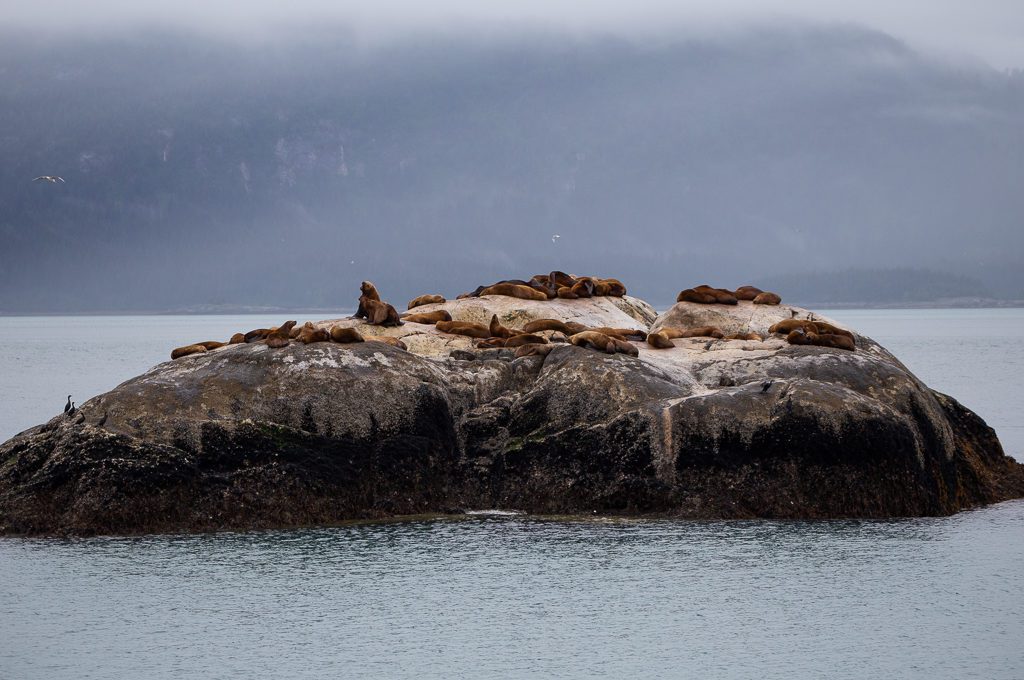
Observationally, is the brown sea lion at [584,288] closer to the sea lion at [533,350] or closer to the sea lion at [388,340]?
the sea lion at [388,340]

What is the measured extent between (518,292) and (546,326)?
3.61 m

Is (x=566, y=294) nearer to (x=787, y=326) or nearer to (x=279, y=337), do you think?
(x=787, y=326)

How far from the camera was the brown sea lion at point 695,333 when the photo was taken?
2303 centimetres

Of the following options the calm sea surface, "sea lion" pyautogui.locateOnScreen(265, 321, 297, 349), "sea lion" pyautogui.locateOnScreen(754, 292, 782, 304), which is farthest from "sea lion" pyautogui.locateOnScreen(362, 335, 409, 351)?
"sea lion" pyautogui.locateOnScreen(754, 292, 782, 304)

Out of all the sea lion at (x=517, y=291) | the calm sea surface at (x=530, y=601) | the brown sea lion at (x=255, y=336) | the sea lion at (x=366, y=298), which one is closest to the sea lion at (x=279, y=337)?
the brown sea lion at (x=255, y=336)

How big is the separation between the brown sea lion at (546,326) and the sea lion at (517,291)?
3296 mm

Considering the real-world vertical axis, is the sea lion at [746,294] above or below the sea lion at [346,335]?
above

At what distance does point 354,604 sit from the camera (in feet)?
47.0

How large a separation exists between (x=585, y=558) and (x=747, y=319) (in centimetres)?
1045

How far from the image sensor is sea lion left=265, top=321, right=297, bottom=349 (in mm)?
19047

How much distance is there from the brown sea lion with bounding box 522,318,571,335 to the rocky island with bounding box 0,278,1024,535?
2725 mm

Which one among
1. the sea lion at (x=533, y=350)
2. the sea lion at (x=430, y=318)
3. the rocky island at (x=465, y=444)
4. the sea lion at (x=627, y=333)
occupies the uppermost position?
the sea lion at (x=430, y=318)

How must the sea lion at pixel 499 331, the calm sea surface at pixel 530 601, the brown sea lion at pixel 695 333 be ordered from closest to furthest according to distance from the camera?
the calm sea surface at pixel 530 601 < the sea lion at pixel 499 331 < the brown sea lion at pixel 695 333

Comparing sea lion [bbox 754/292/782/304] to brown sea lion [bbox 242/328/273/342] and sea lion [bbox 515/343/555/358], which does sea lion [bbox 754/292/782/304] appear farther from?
brown sea lion [bbox 242/328/273/342]
